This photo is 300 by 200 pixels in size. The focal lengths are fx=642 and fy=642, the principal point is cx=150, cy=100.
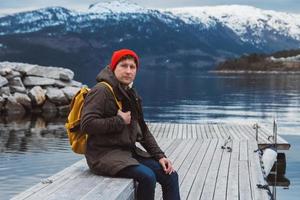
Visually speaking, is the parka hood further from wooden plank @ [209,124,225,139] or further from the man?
wooden plank @ [209,124,225,139]

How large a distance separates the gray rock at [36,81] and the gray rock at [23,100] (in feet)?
6.40

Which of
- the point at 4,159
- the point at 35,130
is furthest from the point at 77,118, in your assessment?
the point at 35,130

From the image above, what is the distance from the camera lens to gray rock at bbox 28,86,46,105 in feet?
130

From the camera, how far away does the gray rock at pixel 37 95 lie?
39.7 meters

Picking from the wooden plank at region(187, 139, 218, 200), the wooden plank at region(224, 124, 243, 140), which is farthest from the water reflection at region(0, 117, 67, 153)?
the wooden plank at region(187, 139, 218, 200)

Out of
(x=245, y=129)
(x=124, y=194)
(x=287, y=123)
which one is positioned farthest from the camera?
(x=287, y=123)

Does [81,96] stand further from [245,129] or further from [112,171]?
[245,129]

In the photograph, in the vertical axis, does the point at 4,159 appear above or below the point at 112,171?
below

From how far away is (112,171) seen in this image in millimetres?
8281

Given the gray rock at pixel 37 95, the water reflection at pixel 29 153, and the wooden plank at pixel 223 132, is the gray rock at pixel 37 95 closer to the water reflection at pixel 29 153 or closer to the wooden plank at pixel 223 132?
the water reflection at pixel 29 153

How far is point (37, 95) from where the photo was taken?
39719mm

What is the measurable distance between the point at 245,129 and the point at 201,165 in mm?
9718

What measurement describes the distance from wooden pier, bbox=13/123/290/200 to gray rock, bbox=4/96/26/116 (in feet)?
59.7

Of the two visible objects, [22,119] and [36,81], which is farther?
[36,81]
